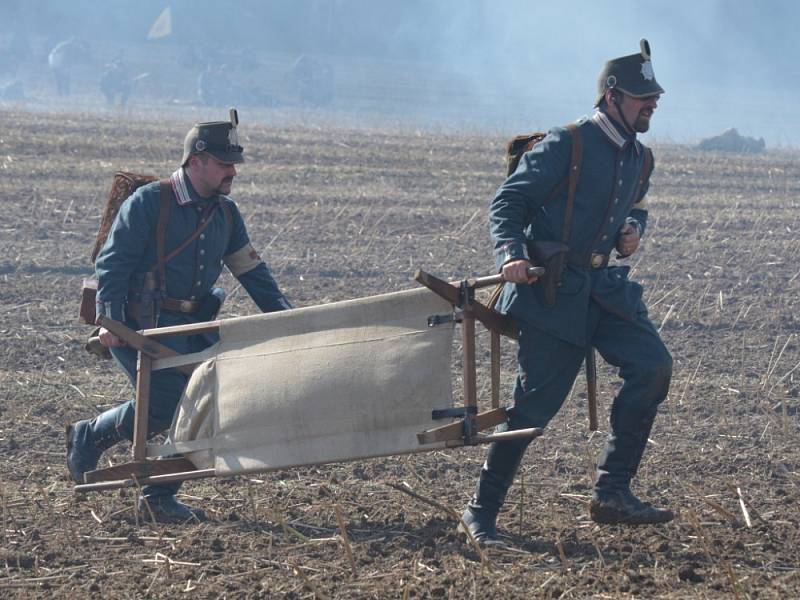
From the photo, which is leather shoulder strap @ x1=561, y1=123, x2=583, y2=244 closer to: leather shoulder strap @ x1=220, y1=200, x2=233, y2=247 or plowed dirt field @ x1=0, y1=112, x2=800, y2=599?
plowed dirt field @ x1=0, y1=112, x2=800, y2=599

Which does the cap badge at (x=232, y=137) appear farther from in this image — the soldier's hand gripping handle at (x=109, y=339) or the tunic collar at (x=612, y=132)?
the tunic collar at (x=612, y=132)

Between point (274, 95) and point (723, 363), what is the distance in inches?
1615

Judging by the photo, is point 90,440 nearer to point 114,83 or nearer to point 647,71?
point 647,71

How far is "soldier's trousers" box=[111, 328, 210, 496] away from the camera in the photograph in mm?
5848

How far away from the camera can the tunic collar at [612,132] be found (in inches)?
214

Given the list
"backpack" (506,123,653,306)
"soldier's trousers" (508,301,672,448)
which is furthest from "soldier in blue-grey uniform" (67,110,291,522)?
"soldier's trousers" (508,301,672,448)

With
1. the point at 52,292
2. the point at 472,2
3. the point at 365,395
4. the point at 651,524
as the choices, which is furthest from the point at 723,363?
the point at 472,2

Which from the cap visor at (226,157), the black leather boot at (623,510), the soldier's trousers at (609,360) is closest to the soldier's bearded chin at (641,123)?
the soldier's trousers at (609,360)

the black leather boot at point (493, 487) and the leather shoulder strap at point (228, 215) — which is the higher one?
the leather shoulder strap at point (228, 215)

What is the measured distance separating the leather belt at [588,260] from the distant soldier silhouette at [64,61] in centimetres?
4213

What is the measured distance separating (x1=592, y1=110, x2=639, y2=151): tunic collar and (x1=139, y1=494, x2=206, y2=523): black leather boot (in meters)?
2.46

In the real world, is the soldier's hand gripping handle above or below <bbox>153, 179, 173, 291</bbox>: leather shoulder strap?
below

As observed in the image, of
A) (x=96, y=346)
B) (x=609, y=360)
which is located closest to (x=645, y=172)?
(x=609, y=360)

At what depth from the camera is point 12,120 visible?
24484 millimetres
